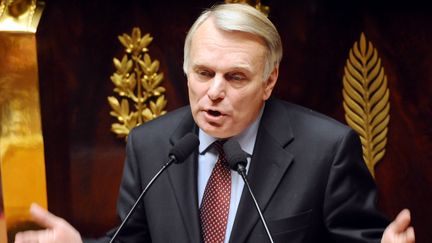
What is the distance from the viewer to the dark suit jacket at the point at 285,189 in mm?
1798

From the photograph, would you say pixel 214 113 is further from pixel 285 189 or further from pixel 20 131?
pixel 20 131

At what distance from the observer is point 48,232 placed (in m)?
1.59

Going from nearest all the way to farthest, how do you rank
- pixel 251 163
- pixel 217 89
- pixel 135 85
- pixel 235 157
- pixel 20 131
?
pixel 235 157 → pixel 217 89 → pixel 251 163 → pixel 20 131 → pixel 135 85

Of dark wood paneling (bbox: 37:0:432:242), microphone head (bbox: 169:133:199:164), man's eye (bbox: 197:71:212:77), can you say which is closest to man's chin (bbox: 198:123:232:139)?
man's eye (bbox: 197:71:212:77)

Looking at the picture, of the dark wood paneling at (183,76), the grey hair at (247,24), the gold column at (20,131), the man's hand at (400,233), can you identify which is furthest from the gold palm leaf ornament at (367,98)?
the gold column at (20,131)

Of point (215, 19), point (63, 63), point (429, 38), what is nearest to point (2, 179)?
point (63, 63)

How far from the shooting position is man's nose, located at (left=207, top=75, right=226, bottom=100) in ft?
5.74

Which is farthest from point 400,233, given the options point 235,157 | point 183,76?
point 183,76

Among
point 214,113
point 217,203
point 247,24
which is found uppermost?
point 247,24

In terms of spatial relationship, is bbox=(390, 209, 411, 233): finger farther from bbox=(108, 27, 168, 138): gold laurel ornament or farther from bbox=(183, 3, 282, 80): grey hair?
bbox=(108, 27, 168, 138): gold laurel ornament

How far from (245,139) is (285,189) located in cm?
16

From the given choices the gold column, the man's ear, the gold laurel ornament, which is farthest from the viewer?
the gold laurel ornament

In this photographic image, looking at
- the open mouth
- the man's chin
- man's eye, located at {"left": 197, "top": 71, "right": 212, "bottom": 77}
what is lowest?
the man's chin

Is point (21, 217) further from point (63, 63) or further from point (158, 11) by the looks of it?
Answer: point (158, 11)
